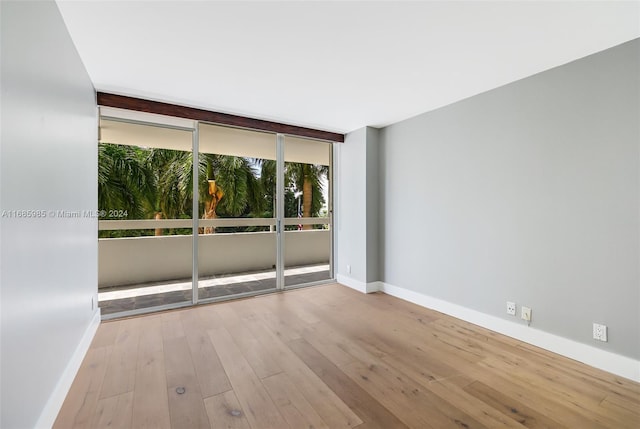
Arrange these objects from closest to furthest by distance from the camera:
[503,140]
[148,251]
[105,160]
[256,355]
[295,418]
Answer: [295,418], [256,355], [503,140], [105,160], [148,251]

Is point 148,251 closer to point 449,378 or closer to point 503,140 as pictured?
point 449,378

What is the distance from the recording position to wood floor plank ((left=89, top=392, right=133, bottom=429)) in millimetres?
1687

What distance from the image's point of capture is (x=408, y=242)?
4008 millimetres

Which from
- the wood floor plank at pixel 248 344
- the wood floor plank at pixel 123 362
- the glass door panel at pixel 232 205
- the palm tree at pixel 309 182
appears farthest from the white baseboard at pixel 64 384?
the palm tree at pixel 309 182

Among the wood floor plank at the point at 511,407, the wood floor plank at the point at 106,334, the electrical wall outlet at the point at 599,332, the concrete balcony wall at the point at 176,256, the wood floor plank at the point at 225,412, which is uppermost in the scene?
the concrete balcony wall at the point at 176,256

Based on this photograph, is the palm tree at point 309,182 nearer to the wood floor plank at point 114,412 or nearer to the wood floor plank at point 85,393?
the wood floor plank at point 85,393

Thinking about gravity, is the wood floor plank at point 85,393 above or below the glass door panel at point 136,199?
below

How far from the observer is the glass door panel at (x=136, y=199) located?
3639 millimetres

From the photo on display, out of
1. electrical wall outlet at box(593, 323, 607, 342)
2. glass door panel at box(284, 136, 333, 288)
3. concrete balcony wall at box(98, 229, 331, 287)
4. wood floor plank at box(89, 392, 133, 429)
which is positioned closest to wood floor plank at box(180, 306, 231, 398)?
wood floor plank at box(89, 392, 133, 429)

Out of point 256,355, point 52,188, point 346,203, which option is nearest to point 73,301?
point 52,188

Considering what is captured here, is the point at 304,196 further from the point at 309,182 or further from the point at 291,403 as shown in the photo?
the point at 291,403

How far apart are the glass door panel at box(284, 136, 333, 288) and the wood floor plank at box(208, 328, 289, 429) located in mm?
2122

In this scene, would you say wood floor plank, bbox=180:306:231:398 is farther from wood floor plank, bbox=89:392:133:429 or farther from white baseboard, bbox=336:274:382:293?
white baseboard, bbox=336:274:382:293

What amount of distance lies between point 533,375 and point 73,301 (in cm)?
356
